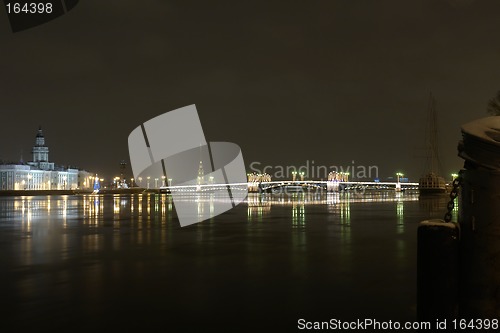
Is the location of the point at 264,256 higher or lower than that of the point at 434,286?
lower

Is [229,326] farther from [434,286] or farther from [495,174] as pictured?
[495,174]

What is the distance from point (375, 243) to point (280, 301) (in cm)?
970

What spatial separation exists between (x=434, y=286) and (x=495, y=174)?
4.21 ft

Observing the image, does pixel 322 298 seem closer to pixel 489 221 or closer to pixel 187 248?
pixel 489 221

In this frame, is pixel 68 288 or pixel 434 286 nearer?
pixel 434 286

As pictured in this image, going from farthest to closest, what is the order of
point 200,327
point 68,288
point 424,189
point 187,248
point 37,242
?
point 424,189, point 37,242, point 187,248, point 68,288, point 200,327

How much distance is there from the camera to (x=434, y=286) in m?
5.47

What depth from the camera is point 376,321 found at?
25.3ft

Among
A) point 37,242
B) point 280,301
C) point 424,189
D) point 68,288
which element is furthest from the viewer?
point 424,189

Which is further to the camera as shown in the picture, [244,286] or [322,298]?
[244,286]

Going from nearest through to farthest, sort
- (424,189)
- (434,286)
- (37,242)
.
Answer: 1. (434,286)
2. (37,242)
3. (424,189)

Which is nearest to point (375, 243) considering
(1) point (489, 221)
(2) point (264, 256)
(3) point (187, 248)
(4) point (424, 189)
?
(2) point (264, 256)

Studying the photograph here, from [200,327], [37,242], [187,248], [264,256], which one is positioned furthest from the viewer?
[37,242]

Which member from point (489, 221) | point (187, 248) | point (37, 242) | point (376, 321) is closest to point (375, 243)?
point (187, 248)
